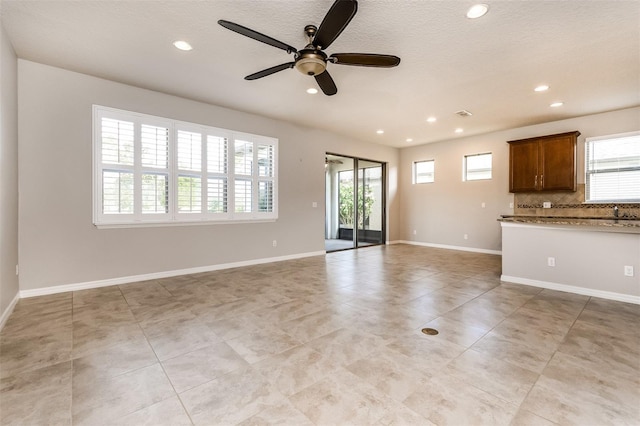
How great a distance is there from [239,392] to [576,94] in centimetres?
608

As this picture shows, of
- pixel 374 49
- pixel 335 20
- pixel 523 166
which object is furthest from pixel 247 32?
pixel 523 166

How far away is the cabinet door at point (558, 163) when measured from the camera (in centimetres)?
555

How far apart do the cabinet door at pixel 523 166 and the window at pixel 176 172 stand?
511cm

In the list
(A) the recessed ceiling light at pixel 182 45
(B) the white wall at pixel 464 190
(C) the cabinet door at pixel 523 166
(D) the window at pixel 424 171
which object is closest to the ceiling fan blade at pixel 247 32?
(A) the recessed ceiling light at pixel 182 45

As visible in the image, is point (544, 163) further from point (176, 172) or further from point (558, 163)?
point (176, 172)

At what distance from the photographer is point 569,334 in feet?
8.66

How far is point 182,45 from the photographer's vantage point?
3184mm

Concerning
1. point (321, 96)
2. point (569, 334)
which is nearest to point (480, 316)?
point (569, 334)

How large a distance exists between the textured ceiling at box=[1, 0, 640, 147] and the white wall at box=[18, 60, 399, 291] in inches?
10.5

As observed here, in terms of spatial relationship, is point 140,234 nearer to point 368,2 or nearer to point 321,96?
point 321,96

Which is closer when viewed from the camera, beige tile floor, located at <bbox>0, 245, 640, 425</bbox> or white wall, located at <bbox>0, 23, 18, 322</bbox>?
beige tile floor, located at <bbox>0, 245, 640, 425</bbox>

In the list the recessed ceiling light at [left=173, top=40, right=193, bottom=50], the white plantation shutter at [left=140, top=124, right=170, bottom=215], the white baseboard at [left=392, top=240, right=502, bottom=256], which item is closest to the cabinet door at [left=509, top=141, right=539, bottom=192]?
the white baseboard at [left=392, top=240, right=502, bottom=256]

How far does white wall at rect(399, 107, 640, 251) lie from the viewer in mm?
5727

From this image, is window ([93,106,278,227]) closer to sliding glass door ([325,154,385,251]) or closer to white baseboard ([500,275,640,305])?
sliding glass door ([325,154,385,251])
